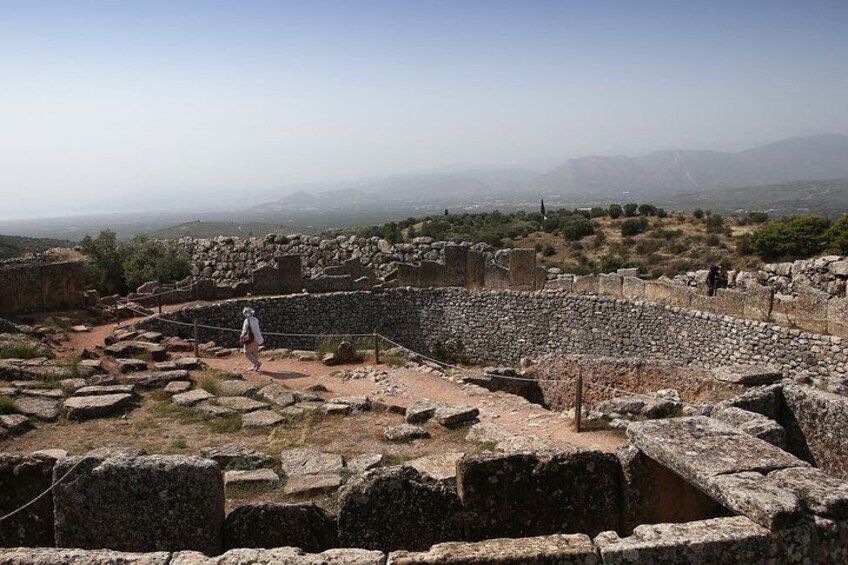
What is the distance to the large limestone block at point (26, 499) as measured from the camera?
195 inches

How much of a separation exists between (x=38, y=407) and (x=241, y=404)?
108 inches

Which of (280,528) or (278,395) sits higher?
(280,528)

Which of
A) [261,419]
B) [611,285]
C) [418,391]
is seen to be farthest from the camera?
[611,285]

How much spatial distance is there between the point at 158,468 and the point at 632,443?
11.2 feet

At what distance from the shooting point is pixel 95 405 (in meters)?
9.69

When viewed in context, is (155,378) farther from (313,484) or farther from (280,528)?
(280,528)

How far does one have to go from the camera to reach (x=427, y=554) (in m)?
3.82

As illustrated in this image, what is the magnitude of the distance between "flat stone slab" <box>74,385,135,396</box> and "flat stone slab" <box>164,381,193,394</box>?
56 cm

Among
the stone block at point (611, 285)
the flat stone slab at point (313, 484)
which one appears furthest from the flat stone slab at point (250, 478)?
the stone block at point (611, 285)

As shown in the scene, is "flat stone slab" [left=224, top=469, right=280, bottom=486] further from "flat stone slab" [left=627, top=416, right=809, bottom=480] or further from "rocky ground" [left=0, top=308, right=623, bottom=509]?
"flat stone slab" [left=627, top=416, right=809, bottom=480]

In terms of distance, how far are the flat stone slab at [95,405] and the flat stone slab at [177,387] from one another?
776 mm

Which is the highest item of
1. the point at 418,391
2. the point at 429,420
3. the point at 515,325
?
the point at 429,420

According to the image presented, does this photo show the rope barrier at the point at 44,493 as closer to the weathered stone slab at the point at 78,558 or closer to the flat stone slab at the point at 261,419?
the weathered stone slab at the point at 78,558

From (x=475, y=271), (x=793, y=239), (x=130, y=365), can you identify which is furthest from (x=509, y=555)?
(x=793, y=239)
